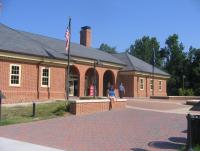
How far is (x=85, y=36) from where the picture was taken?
44750 millimetres

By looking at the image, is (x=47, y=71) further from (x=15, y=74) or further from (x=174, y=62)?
(x=174, y=62)

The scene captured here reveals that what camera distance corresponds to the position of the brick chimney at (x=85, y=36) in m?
44.8

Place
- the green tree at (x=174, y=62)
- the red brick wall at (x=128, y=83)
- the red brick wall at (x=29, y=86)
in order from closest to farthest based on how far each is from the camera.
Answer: the red brick wall at (x=29, y=86)
the red brick wall at (x=128, y=83)
the green tree at (x=174, y=62)

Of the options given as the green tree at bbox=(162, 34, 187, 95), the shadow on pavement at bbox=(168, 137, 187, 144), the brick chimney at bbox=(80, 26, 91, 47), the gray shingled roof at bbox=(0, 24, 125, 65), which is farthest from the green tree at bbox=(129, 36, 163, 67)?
the shadow on pavement at bbox=(168, 137, 187, 144)

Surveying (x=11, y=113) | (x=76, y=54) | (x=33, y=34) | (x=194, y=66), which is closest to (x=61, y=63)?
(x=76, y=54)

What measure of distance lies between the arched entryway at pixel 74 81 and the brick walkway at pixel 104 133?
15601mm

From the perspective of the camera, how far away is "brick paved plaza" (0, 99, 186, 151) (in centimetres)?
1172

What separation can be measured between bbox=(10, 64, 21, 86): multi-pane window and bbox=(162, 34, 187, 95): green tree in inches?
1677

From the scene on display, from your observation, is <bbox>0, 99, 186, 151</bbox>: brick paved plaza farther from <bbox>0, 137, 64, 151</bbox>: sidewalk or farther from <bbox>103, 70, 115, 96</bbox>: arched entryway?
<bbox>103, 70, 115, 96</bbox>: arched entryway

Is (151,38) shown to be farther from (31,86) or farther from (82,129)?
(82,129)

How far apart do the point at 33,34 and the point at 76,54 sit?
16.8ft

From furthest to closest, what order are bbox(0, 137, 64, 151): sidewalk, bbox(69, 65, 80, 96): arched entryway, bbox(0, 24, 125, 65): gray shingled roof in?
bbox(69, 65, 80, 96): arched entryway → bbox(0, 24, 125, 65): gray shingled roof → bbox(0, 137, 64, 151): sidewalk

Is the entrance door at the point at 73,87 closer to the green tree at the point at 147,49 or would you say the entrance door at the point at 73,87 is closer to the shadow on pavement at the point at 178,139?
the shadow on pavement at the point at 178,139

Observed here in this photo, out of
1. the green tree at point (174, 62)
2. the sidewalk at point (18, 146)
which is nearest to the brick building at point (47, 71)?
the sidewalk at point (18, 146)
